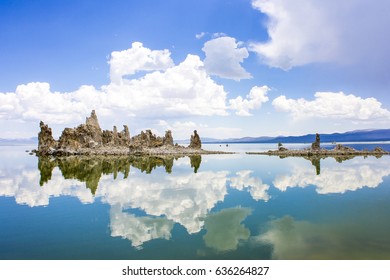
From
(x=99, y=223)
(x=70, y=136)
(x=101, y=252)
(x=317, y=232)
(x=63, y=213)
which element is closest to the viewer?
(x=101, y=252)

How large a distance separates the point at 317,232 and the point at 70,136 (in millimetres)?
113460

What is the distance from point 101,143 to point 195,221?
4322 inches

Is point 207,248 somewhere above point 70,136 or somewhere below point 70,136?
below

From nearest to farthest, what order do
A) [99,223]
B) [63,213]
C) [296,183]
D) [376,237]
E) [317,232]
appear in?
[376,237], [317,232], [99,223], [63,213], [296,183]

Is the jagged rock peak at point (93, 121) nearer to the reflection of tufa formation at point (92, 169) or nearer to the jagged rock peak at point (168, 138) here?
the jagged rock peak at point (168, 138)

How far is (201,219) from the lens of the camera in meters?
20.4

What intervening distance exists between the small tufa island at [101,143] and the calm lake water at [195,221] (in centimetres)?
7378

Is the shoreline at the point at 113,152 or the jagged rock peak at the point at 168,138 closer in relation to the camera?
the shoreline at the point at 113,152

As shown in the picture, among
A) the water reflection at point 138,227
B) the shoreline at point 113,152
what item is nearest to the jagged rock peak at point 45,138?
the shoreline at point 113,152

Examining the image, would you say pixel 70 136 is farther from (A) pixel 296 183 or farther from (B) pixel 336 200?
(B) pixel 336 200

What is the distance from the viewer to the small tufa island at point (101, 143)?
108 meters

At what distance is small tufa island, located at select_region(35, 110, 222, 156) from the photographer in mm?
107875

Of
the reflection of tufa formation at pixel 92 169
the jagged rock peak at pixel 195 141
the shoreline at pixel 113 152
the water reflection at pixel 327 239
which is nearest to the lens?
the water reflection at pixel 327 239

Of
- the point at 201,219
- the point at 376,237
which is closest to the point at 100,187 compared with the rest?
the point at 201,219
